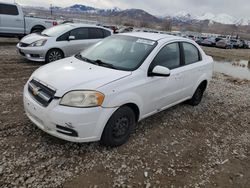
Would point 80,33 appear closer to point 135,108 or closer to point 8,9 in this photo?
point 8,9

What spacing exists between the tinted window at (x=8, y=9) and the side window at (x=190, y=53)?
10.0 metres

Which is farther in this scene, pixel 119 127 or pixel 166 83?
pixel 166 83

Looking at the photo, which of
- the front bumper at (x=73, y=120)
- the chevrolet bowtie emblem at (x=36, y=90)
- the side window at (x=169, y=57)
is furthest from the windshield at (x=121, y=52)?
the chevrolet bowtie emblem at (x=36, y=90)

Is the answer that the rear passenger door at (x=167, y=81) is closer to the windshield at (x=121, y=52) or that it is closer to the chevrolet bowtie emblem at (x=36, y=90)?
the windshield at (x=121, y=52)

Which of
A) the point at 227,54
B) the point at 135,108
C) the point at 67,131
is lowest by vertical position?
the point at 227,54

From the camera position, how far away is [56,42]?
8219 millimetres

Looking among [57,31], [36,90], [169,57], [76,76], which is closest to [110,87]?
[76,76]

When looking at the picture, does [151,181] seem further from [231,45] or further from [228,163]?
[231,45]

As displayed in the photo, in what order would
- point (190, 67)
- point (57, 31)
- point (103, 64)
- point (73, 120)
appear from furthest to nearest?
point (57, 31)
point (190, 67)
point (103, 64)
point (73, 120)

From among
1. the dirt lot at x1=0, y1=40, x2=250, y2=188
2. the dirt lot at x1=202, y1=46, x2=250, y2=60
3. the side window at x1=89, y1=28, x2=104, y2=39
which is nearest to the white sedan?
the dirt lot at x1=0, y1=40, x2=250, y2=188

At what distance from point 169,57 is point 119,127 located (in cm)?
174

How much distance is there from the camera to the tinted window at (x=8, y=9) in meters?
11.5

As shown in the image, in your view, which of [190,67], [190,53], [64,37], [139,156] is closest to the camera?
[139,156]

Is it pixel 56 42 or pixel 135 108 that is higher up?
pixel 56 42
